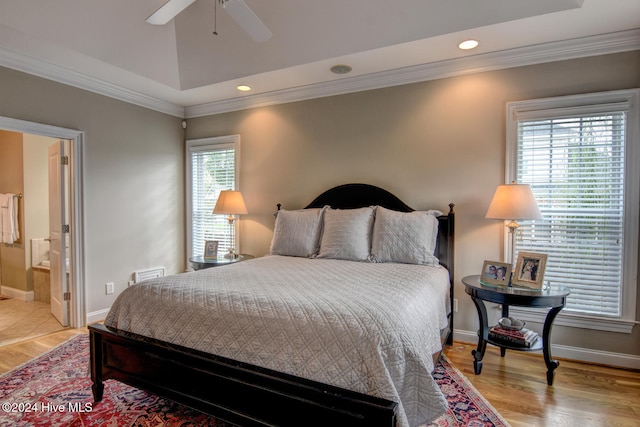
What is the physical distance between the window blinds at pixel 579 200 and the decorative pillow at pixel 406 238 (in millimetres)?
834

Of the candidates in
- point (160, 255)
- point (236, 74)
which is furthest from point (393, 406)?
point (160, 255)

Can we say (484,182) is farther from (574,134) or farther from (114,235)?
(114,235)

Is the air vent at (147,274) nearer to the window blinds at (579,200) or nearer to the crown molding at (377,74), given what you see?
the crown molding at (377,74)

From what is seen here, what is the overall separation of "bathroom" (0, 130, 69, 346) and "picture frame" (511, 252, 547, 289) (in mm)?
5364

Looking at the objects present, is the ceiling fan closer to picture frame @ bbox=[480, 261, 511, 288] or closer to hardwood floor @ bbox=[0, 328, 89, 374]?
picture frame @ bbox=[480, 261, 511, 288]

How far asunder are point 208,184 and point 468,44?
342cm

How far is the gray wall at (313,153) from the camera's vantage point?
3.10 metres

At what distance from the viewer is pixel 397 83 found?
352 cm

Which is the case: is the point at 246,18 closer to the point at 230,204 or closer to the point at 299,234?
the point at 299,234

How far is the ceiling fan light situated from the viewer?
2.85 meters

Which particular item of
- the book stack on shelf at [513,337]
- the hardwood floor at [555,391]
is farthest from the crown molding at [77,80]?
the book stack on shelf at [513,337]

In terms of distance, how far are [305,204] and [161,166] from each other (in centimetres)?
202

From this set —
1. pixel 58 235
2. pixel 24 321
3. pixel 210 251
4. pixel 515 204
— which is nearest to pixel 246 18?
pixel 515 204

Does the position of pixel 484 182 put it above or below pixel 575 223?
above
